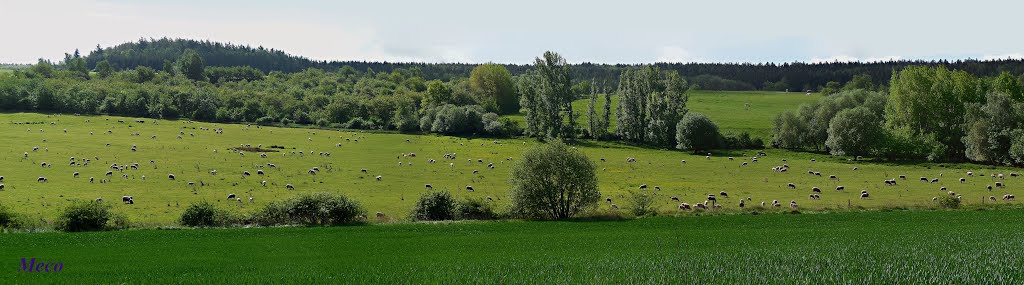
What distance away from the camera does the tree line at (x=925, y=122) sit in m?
89.9

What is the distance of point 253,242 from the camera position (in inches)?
1419

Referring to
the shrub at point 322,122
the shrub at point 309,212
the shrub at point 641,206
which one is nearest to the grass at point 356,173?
the shrub at point 641,206

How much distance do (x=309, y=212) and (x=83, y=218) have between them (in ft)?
42.8

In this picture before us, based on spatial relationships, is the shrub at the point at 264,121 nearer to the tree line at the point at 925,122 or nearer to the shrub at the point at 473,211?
the tree line at the point at 925,122

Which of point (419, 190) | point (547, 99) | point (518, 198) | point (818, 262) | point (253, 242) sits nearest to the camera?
point (818, 262)

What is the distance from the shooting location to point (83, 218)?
41781 millimetres

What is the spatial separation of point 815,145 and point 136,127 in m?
107

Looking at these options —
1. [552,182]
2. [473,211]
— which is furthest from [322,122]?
[552,182]

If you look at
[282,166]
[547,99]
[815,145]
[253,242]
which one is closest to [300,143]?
[282,166]

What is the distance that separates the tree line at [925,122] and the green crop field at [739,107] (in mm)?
10121

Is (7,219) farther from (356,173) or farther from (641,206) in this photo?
(641,206)

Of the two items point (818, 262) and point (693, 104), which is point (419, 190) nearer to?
point (818, 262)

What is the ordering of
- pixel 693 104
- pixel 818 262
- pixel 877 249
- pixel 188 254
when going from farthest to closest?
pixel 693 104 → pixel 188 254 → pixel 877 249 → pixel 818 262

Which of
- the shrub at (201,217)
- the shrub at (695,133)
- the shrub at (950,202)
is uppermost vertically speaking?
the shrub at (695,133)
